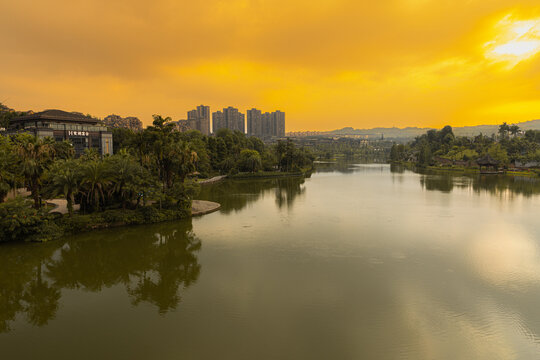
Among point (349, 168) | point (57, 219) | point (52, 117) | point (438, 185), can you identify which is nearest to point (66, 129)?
point (52, 117)

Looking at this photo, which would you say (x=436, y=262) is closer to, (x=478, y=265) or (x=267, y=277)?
(x=478, y=265)

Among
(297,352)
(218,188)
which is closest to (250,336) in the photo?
(297,352)

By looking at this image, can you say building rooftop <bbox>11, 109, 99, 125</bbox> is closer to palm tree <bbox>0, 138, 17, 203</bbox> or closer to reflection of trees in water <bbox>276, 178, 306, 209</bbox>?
palm tree <bbox>0, 138, 17, 203</bbox>

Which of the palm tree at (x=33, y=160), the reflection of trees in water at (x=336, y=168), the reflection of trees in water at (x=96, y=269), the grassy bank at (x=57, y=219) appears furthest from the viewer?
the reflection of trees in water at (x=336, y=168)

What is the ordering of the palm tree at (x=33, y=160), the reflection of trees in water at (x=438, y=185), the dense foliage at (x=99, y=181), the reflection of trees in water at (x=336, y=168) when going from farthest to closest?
the reflection of trees in water at (x=336, y=168)
the reflection of trees in water at (x=438, y=185)
the palm tree at (x=33, y=160)
the dense foliage at (x=99, y=181)

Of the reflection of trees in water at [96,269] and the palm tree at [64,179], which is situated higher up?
the palm tree at [64,179]

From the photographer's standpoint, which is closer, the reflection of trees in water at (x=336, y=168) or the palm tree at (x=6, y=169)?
the palm tree at (x=6, y=169)

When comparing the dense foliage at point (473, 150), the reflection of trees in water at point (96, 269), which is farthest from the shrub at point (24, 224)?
the dense foliage at point (473, 150)

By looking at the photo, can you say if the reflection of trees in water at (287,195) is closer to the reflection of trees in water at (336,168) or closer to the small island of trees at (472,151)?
the reflection of trees in water at (336,168)
